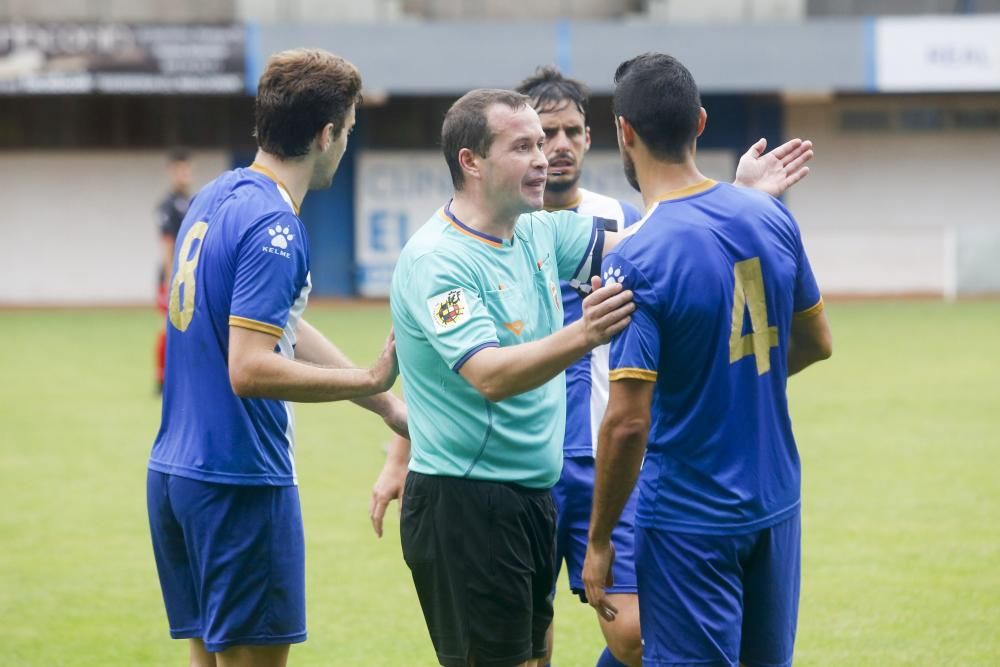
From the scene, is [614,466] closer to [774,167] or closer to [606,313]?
[606,313]

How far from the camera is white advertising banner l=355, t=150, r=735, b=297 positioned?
28.8 meters

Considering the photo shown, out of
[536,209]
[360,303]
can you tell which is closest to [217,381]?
[536,209]

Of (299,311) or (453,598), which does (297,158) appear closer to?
(299,311)

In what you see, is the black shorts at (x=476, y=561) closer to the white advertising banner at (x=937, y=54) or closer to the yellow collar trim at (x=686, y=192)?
the yellow collar trim at (x=686, y=192)

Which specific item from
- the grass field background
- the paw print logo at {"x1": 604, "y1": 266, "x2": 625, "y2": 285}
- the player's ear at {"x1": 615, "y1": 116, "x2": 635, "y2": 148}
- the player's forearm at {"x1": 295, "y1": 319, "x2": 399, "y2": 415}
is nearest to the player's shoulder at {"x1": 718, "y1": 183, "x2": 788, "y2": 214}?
the player's ear at {"x1": 615, "y1": 116, "x2": 635, "y2": 148}

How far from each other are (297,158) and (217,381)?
75 cm

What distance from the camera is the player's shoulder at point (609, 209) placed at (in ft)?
17.6

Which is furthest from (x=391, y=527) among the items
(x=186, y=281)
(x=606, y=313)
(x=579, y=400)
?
(x=606, y=313)

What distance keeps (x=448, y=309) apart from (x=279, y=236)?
24.2 inches

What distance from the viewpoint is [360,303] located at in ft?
93.2

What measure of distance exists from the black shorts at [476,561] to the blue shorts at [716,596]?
1.21ft

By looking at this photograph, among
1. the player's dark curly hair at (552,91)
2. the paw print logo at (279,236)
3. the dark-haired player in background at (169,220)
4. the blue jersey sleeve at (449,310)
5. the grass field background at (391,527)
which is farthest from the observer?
the dark-haired player in background at (169,220)

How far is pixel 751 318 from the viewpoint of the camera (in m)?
3.98

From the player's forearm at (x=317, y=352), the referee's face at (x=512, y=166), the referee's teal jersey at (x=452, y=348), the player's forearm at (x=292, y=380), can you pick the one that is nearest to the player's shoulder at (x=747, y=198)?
the referee's face at (x=512, y=166)
